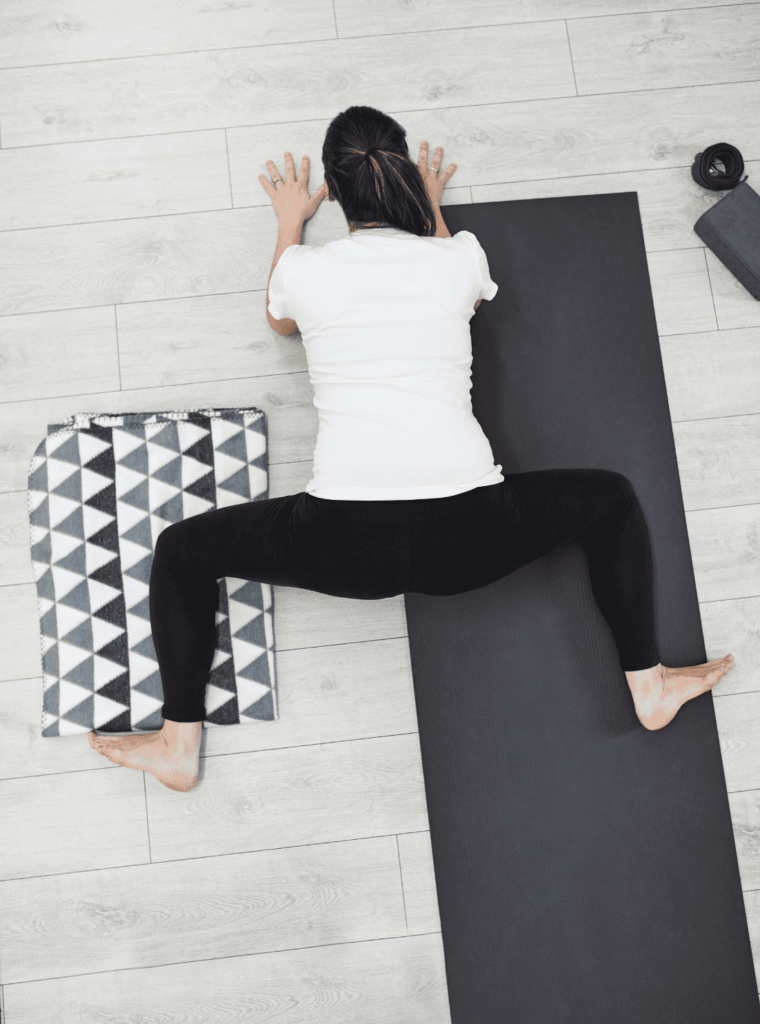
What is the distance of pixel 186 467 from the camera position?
5.15ft

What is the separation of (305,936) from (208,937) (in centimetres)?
21

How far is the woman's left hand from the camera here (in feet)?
5.33

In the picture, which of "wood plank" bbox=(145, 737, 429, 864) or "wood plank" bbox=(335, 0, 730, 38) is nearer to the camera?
"wood plank" bbox=(145, 737, 429, 864)

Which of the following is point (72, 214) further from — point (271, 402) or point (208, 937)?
point (208, 937)

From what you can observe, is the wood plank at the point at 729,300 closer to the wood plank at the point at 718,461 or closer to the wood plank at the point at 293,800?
the wood plank at the point at 718,461

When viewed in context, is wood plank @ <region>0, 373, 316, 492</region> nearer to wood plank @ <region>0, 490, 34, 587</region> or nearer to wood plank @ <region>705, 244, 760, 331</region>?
wood plank @ <region>0, 490, 34, 587</region>

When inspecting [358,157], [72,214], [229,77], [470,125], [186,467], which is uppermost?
[229,77]

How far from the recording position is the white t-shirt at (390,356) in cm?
111

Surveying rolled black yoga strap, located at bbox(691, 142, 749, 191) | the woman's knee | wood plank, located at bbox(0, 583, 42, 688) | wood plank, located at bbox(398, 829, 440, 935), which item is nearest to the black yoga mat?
wood plank, located at bbox(398, 829, 440, 935)

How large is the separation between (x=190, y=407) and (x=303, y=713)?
0.74 m

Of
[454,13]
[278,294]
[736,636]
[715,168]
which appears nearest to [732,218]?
[715,168]

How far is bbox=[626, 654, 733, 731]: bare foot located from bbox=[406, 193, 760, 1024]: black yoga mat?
1.5 inches

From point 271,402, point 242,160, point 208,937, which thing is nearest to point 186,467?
point 271,402

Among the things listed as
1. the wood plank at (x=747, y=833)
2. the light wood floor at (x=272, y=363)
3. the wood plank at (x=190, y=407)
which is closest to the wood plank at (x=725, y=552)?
the light wood floor at (x=272, y=363)
